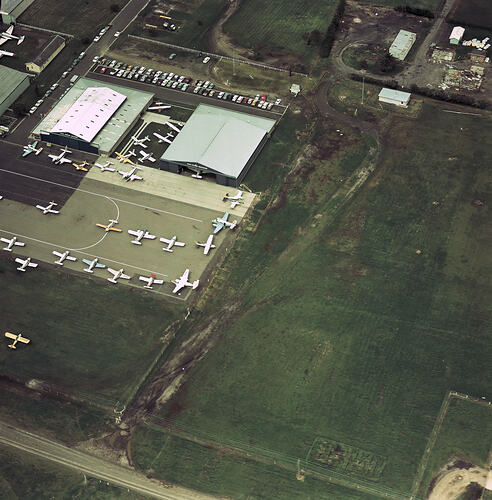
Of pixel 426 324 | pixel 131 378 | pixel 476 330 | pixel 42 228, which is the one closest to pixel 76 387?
pixel 131 378

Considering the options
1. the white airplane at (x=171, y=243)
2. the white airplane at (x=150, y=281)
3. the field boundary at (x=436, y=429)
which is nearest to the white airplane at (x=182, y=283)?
the white airplane at (x=150, y=281)

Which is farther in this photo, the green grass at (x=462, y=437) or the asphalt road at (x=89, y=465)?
the green grass at (x=462, y=437)

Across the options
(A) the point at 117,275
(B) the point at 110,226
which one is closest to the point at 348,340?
(A) the point at 117,275

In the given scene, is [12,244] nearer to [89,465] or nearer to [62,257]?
[62,257]

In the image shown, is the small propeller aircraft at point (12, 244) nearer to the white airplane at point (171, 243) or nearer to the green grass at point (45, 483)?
the white airplane at point (171, 243)

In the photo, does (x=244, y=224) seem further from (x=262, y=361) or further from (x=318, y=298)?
(x=262, y=361)

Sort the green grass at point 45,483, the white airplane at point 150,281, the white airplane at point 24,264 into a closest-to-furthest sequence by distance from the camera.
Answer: the green grass at point 45,483 → the white airplane at point 150,281 → the white airplane at point 24,264
